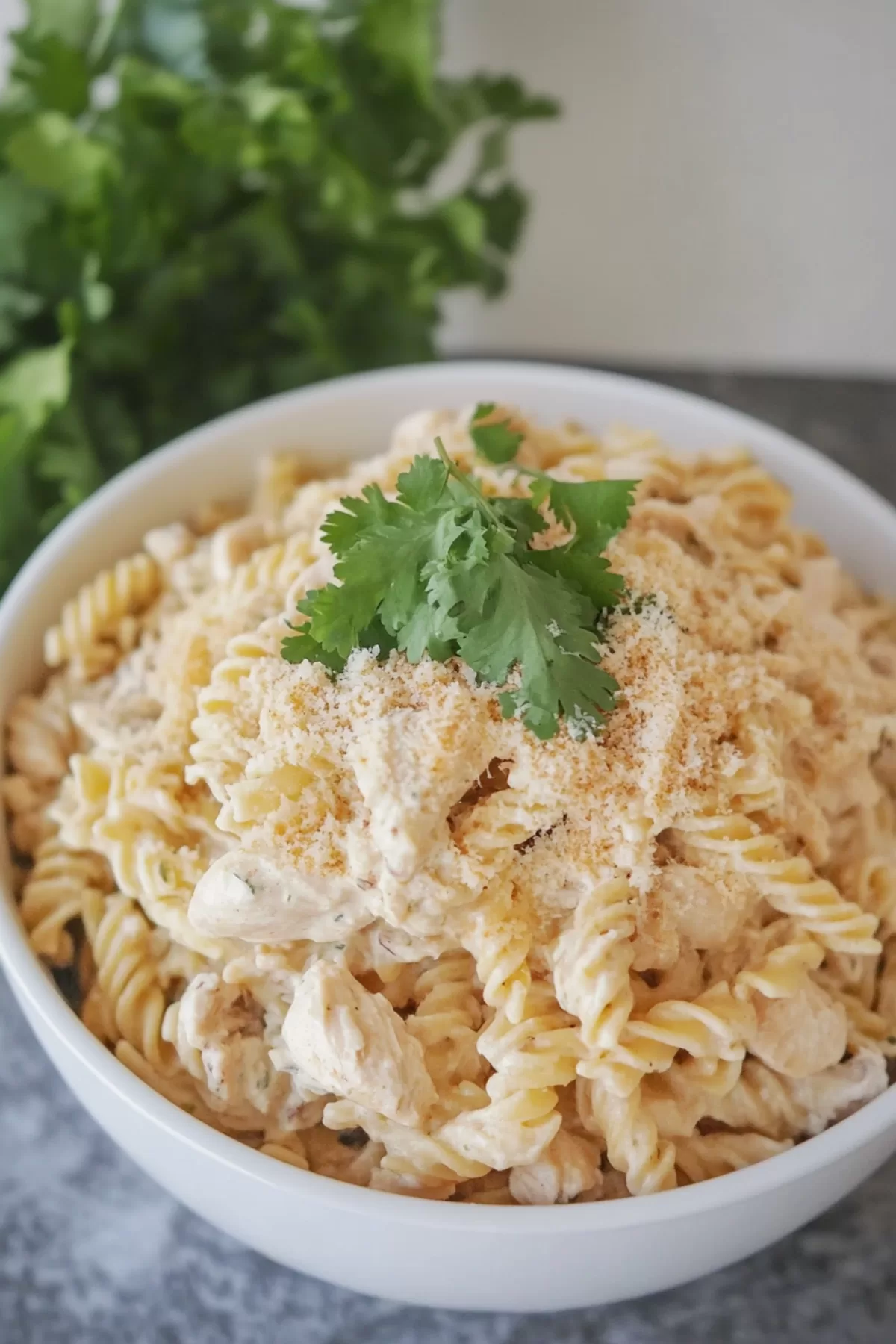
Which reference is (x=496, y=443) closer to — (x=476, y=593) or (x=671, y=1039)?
(x=476, y=593)

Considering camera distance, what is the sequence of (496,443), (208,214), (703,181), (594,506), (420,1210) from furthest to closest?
(703,181) → (208,214) → (496,443) → (594,506) → (420,1210)

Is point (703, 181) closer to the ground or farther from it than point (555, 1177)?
farther from it

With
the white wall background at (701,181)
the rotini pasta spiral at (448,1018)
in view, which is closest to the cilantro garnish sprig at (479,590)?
the rotini pasta spiral at (448,1018)

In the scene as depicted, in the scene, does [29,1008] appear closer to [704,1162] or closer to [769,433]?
[704,1162]

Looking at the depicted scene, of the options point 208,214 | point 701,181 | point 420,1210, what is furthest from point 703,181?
point 420,1210

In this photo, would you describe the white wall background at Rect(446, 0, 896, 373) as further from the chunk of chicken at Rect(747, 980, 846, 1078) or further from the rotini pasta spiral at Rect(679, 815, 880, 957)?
the chunk of chicken at Rect(747, 980, 846, 1078)

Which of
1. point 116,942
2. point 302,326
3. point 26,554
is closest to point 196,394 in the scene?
point 302,326

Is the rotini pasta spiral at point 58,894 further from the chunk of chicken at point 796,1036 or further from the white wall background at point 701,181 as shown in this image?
the white wall background at point 701,181
